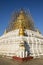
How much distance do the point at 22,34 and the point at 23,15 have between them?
355 inches

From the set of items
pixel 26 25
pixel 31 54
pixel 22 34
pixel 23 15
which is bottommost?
pixel 31 54

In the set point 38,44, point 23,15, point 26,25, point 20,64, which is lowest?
point 20,64

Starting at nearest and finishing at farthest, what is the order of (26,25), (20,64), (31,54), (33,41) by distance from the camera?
1. (20,64)
2. (31,54)
3. (33,41)
4. (26,25)

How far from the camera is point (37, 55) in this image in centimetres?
1920

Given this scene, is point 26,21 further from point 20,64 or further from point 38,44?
point 20,64

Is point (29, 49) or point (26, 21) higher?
point (26, 21)

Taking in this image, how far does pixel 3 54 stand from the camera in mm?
20328

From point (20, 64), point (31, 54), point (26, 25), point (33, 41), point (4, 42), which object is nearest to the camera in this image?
point (20, 64)

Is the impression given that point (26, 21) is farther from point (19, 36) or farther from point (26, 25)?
point (19, 36)

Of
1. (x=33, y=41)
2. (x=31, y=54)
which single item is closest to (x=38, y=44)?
(x=33, y=41)

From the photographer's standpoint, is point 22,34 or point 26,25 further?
point 26,25

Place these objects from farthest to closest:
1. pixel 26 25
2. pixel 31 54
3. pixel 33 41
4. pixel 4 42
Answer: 1. pixel 26 25
2. pixel 4 42
3. pixel 33 41
4. pixel 31 54

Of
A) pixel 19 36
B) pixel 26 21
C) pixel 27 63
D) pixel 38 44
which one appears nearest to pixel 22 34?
pixel 19 36

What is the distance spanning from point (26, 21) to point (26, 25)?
0.83 metres
